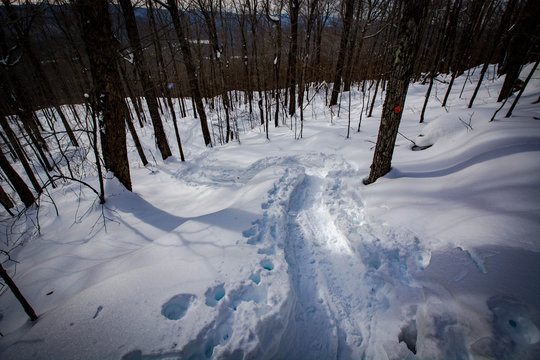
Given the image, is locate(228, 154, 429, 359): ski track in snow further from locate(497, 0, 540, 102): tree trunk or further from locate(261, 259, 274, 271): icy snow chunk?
locate(497, 0, 540, 102): tree trunk

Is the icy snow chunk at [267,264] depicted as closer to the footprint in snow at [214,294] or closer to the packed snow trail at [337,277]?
the packed snow trail at [337,277]

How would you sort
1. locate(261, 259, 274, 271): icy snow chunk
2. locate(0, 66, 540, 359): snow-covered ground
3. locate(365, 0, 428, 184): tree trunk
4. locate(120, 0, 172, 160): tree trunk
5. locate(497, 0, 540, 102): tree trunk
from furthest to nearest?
locate(120, 0, 172, 160): tree trunk → locate(497, 0, 540, 102): tree trunk → locate(365, 0, 428, 184): tree trunk → locate(261, 259, 274, 271): icy snow chunk → locate(0, 66, 540, 359): snow-covered ground

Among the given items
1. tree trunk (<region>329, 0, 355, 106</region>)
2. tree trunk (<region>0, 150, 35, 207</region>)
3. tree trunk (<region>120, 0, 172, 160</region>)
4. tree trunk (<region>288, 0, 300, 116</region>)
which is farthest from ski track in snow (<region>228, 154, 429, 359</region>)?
tree trunk (<region>288, 0, 300, 116</region>)

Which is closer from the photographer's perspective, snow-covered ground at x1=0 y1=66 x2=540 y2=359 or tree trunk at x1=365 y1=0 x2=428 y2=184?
snow-covered ground at x1=0 y1=66 x2=540 y2=359

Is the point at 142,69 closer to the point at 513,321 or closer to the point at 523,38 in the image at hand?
the point at 513,321

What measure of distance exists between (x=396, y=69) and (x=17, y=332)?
6.10 metres

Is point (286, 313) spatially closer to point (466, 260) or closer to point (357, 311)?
point (357, 311)

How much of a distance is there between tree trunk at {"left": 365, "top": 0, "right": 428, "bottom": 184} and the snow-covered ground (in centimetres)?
77

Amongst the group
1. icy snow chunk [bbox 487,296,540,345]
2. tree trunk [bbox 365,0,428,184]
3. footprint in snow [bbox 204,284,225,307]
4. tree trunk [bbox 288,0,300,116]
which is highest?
tree trunk [bbox 288,0,300,116]

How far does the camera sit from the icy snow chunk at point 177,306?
2023mm

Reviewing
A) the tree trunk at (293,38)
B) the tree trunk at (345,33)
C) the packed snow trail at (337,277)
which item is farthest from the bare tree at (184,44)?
the packed snow trail at (337,277)

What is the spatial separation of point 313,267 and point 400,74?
347cm

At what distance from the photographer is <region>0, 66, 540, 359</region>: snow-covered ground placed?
175 cm

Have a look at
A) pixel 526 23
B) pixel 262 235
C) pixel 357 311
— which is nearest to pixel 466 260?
pixel 357 311
